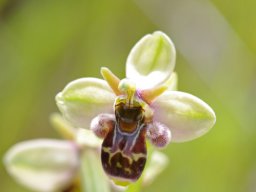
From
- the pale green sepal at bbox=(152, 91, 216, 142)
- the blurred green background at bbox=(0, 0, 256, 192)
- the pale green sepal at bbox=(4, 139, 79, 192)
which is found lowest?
the pale green sepal at bbox=(152, 91, 216, 142)

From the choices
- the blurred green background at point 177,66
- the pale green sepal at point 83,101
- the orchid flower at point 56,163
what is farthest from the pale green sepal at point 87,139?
the blurred green background at point 177,66

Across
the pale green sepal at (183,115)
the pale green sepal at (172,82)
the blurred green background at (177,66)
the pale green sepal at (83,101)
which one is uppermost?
the blurred green background at (177,66)

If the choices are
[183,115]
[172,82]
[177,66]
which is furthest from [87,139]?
[177,66]

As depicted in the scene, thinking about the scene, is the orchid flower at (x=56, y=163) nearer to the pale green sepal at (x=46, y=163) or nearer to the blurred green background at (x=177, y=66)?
the pale green sepal at (x=46, y=163)

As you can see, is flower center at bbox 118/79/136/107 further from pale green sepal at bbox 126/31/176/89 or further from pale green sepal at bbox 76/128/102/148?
pale green sepal at bbox 76/128/102/148

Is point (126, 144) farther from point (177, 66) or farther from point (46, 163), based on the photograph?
point (177, 66)

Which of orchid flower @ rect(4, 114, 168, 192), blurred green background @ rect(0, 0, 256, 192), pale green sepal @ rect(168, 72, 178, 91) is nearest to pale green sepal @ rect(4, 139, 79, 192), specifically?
orchid flower @ rect(4, 114, 168, 192)

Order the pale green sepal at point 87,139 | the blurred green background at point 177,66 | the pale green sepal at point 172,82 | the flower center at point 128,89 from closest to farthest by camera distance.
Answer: the flower center at point 128,89 < the pale green sepal at point 172,82 < the pale green sepal at point 87,139 < the blurred green background at point 177,66
